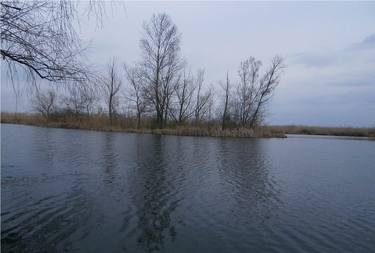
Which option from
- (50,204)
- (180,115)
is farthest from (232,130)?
(50,204)

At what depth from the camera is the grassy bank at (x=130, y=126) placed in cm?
4969

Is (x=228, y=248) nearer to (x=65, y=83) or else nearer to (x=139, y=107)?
(x=65, y=83)

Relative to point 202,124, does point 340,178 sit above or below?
below

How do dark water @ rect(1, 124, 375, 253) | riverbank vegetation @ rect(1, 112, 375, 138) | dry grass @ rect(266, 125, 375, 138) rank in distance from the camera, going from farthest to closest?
1. dry grass @ rect(266, 125, 375, 138)
2. riverbank vegetation @ rect(1, 112, 375, 138)
3. dark water @ rect(1, 124, 375, 253)

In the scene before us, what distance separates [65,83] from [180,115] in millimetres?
49996

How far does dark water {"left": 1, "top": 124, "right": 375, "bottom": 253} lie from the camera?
8328 mm

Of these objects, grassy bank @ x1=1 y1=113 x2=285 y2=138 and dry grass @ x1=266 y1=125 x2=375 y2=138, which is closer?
grassy bank @ x1=1 y1=113 x2=285 y2=138

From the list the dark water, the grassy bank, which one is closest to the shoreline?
the grassy bank

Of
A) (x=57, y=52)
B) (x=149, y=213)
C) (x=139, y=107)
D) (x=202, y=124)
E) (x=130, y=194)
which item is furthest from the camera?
(x=139, y=107)

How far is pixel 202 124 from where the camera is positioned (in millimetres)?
55062

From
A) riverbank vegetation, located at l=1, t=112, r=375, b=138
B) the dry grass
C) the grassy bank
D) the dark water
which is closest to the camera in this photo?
the dark water

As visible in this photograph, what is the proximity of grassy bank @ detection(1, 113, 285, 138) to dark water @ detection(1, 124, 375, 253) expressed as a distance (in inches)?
1157

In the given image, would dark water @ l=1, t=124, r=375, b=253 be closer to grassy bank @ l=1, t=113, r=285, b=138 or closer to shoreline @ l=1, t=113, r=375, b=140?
grassy bank @ l=1, t=113, r=285, b=138

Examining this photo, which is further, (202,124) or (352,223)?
(202,124)
